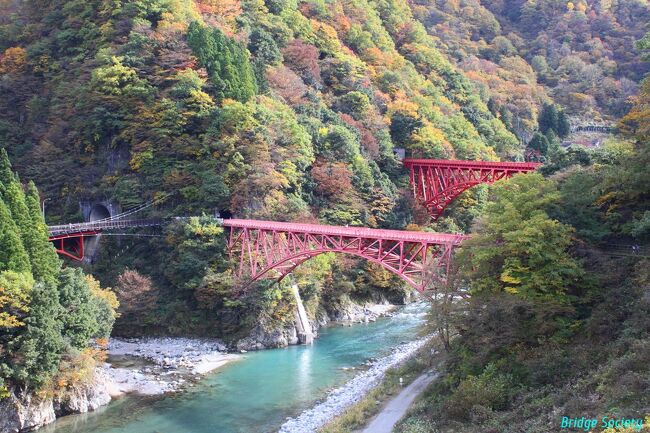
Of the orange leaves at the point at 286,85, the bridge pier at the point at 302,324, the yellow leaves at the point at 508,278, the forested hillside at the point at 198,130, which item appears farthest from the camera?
the orange leaves at the point at 286,85

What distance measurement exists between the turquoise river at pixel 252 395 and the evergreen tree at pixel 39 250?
5317 millimetres

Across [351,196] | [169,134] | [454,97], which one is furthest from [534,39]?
[169,134]

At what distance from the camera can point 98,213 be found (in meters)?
37.2

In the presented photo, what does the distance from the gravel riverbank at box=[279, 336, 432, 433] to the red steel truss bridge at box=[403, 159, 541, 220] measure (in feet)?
46.6

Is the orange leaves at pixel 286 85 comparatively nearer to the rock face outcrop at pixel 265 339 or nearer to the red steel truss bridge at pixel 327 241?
the red steel truss bridge at pixel 327 241

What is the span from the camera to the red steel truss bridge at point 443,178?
3884 cm

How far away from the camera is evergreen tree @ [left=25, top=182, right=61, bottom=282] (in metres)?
23.3

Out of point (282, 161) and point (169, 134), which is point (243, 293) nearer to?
point (282, 161)

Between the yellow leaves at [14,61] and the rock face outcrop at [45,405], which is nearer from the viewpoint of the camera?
the rock face outcrop at [45,405]

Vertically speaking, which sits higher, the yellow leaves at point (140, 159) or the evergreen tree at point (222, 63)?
the evergreen tree at point (222, 63)

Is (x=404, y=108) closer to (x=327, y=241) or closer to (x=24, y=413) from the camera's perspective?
(x=327, y=241)

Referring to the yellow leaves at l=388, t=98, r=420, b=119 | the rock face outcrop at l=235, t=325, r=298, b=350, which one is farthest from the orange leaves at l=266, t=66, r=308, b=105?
the rock face outcrop at l=235, t=325, r=298, b=350

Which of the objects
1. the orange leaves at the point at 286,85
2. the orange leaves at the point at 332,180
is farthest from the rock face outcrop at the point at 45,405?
the orange leaves at the point at 286,85

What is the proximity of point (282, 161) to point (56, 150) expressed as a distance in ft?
45.7
